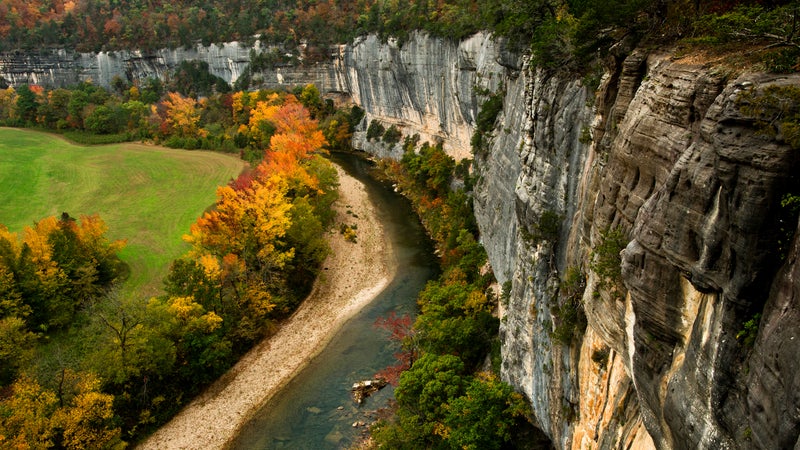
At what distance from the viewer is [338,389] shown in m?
23.9

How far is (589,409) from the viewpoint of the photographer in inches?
500

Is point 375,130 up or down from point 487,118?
down

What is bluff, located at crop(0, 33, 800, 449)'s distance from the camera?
6.70 metres

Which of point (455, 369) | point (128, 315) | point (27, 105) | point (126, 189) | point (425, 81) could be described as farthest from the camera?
point (27, 105)

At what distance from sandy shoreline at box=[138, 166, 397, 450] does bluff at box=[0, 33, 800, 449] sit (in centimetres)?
1157

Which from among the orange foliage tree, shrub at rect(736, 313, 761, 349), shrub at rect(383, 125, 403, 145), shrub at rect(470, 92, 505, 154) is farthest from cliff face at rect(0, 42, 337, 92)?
shrub at rect(736, 313, 761, 349)

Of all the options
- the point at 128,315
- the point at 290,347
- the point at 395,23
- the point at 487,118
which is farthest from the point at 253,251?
the point at 395,23

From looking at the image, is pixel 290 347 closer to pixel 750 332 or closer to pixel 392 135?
pixel 750 332

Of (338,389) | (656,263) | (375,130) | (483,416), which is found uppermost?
(656,263)

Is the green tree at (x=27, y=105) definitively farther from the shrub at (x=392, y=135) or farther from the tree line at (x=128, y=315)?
the tree line at (x=128, y=315)

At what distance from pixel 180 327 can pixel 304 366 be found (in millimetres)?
6048

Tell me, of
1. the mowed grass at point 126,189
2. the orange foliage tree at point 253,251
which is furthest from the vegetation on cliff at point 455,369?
the mowed grass at point 126,189

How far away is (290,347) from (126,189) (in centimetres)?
3262

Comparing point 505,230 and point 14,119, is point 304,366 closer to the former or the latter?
point 505,230
